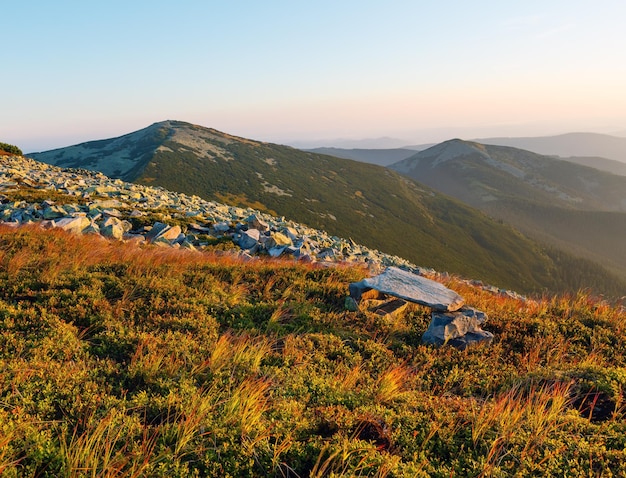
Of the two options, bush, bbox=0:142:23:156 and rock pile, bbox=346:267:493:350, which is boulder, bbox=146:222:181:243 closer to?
rock pile, bbox=346:267:493:350

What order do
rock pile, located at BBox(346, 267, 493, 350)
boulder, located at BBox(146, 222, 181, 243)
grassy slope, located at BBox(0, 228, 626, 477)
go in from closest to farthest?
grassy slope, located at BBox(0, 228, 626, 477) → rock pile, located at BBox(346, 267, 493, 350) → boulder, located at BBox(146, 222, 181, 243)

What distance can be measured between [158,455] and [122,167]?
365ft

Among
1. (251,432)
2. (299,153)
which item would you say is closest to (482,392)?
(251,432)

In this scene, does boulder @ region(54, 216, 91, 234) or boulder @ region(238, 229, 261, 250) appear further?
boulder @ region(238, 229, 261, 250)

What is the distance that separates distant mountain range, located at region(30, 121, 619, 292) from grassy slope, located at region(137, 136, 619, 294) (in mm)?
404

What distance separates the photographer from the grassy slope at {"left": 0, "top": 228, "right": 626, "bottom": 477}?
3.87 meters

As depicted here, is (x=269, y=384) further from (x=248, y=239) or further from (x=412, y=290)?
(x=248, y=239)

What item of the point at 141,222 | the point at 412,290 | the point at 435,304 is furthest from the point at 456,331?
the point at 141,222

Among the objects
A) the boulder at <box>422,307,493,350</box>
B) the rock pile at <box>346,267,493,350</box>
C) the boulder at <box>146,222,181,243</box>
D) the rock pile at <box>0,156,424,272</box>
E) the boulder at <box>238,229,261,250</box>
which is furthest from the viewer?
the boulder at <box>238,229,261,250</box>

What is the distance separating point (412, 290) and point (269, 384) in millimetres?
5589

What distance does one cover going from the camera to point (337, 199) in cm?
11175

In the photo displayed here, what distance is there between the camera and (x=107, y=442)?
3.72 m

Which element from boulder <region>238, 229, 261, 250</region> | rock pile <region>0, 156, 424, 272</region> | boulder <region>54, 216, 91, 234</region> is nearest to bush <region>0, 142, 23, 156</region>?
rock pile <region>0, 156, 424, 272</region>

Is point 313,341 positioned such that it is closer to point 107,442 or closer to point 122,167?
point 107,442
